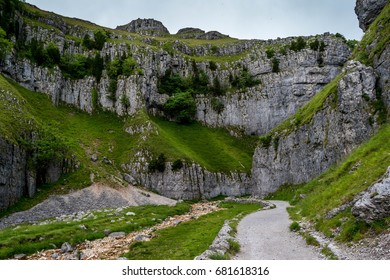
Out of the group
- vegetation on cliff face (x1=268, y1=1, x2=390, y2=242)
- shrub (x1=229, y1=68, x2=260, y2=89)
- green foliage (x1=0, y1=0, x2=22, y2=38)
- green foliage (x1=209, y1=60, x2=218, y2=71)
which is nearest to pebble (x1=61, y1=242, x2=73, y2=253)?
vegetation on cliff face (x1=268, y1=1, x2=390, y2=242)

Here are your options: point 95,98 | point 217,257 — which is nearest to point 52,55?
point 95,98

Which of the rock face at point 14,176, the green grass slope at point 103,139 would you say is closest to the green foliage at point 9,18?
the green grass slope at point 103,139

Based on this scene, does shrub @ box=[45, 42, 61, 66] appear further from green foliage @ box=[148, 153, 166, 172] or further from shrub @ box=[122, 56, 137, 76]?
green foliage @ box=[148, 153, 166, 172]

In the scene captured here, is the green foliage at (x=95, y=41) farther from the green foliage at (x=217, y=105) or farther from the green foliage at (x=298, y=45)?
the green foliage at (x=298, y=45)

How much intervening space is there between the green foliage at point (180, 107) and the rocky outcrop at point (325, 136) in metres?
39.0

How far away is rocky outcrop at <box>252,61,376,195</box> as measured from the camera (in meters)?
48.2

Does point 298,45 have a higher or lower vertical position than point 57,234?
higher

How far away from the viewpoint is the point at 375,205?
17609 mm

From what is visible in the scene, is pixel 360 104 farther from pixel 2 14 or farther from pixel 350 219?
pixel 2 14

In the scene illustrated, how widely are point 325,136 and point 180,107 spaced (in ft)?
202

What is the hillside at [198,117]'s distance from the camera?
45.7 m

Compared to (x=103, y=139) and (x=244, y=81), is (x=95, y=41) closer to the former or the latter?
(x=103, y=139)

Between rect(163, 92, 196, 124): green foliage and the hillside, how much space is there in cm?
49
